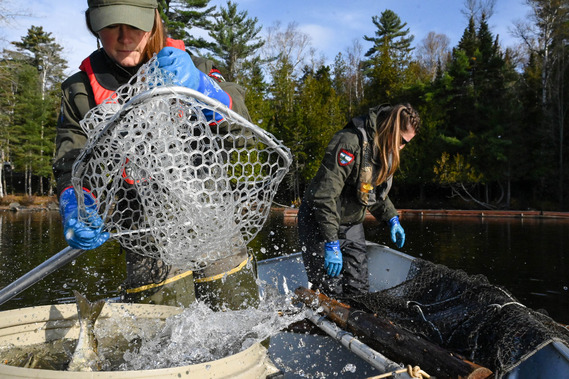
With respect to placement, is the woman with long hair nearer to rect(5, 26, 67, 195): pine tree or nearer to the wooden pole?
the wooden pole

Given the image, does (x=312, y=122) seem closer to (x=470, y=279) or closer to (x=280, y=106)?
(x=280, y=106)

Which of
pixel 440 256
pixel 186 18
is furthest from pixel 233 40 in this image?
pixel 440 256

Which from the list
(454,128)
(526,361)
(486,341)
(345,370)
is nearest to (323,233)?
(345,370)

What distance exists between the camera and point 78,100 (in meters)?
2.14

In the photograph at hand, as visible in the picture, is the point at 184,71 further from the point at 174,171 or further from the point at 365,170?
the point at 365,170

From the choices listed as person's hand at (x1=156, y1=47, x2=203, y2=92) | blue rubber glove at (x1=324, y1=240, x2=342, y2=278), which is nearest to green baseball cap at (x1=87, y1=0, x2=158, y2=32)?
person's hand at (x1=156, y1=47, x2=203, y2=92)

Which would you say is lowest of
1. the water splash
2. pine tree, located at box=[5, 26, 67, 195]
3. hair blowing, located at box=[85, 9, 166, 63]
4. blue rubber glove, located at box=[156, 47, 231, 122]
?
the water splash

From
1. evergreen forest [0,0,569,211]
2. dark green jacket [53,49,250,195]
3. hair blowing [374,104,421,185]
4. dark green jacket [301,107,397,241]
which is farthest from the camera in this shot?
evergreen forest [0,0,569,211]

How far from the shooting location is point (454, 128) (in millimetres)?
27250

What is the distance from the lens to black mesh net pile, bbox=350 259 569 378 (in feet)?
8.43

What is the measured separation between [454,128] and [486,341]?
2638 centimetres

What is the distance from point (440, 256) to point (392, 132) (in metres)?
6.77

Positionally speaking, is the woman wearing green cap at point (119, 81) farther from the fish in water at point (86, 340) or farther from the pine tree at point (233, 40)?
the pine tree at point (233, 40)

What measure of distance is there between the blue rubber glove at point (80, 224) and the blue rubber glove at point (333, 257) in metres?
2.13
